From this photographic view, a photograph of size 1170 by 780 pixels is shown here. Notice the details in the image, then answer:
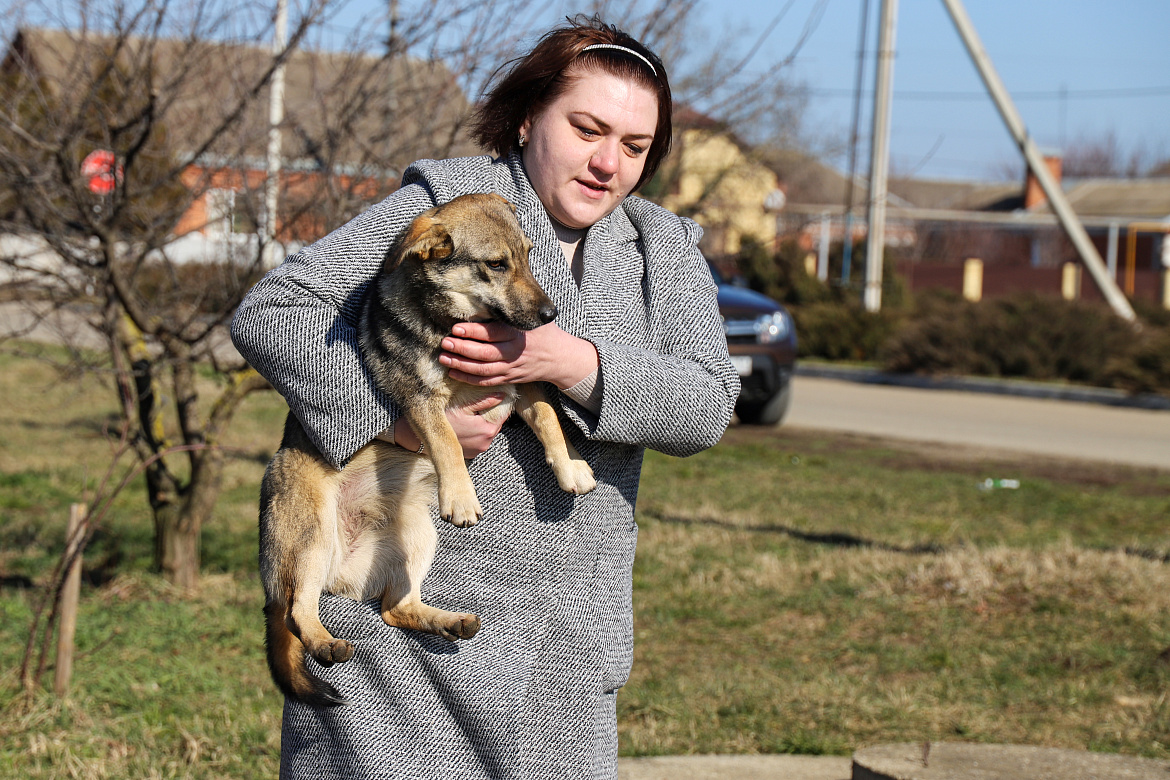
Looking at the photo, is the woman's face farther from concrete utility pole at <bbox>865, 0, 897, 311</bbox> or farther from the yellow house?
concrete utility pole at <bbox>865, 0, 897, 311</bbox>

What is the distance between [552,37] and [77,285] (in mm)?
4120

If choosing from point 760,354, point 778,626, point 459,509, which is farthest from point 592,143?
point 760,354

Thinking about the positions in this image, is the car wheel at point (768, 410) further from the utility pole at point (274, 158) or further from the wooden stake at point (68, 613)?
the wooden stake at point (68, 613)

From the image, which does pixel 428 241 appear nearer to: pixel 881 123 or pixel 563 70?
pixel 563 70

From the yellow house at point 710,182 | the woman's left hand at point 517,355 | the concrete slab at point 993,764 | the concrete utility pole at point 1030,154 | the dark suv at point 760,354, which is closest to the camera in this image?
the woman's left hand at point 517,355

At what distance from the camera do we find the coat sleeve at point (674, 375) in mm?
2227

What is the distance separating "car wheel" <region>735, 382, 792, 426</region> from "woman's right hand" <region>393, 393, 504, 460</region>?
1012 cm

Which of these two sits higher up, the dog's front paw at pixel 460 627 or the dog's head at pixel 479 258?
the dog's head at pixel 479 258

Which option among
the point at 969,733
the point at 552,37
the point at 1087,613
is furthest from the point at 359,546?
the point at 1087,613

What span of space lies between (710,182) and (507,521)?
11934 millimetres

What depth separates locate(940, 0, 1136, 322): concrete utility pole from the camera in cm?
1745

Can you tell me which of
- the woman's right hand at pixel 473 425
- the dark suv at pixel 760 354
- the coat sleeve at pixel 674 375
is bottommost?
the dark suv at pixel 760 354

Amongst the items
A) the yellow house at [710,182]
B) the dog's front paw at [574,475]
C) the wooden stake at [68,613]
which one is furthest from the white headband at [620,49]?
the yellow house at [710,182]

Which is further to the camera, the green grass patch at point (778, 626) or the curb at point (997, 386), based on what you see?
the curb at point (997, 386)
